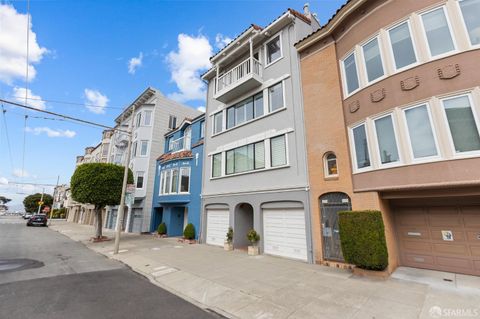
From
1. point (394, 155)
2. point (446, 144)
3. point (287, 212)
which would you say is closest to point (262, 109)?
point (287, 212)

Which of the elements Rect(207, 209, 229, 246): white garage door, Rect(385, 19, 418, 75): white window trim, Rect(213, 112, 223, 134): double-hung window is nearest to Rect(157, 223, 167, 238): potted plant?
Rect(207, 209, 229, 246): white garage door

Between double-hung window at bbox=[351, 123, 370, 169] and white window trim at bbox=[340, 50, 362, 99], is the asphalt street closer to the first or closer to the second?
double-hung window at bbox=[351, 123, 370, 169]

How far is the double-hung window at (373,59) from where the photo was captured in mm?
8773

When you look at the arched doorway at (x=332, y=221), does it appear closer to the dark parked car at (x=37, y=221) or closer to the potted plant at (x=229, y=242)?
the potted plant at (x=229, y=242)

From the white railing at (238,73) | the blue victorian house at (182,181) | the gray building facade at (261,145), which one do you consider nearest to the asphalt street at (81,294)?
the gray building facade at (261,145)

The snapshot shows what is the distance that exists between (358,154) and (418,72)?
332cm

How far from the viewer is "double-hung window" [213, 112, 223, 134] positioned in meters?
16.3

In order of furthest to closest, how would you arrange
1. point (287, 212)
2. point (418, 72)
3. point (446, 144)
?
point (287, 212)
point (418, 72)
point (446, 144)

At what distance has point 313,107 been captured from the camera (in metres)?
11.0

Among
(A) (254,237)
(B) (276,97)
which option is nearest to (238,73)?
(B) (276,97)

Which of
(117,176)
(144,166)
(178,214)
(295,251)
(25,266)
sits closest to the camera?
(25,266)

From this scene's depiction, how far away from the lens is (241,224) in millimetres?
13883

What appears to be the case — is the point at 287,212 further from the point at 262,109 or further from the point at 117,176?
the point at 117,176

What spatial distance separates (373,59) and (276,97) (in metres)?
5.08
